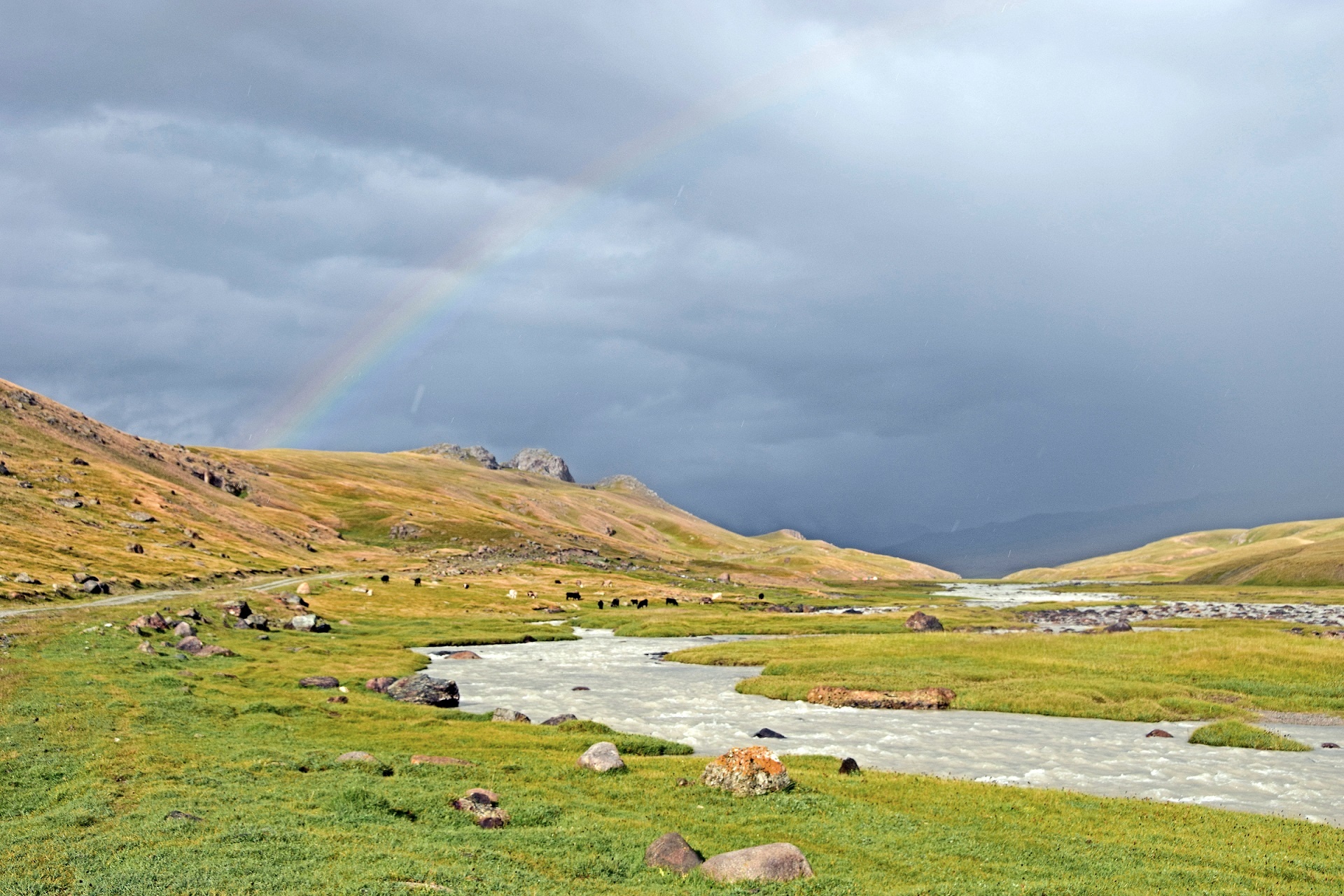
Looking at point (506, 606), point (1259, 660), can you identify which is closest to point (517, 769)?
point (1259, 660)

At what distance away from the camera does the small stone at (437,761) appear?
3019 centimetres

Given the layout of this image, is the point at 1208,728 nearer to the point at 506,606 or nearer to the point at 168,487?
the point at 506,606

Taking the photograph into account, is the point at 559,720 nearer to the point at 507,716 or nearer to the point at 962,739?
Answer: the point at 507,716

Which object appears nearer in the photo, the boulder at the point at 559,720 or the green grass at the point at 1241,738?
the green grass at the point at 1241,738

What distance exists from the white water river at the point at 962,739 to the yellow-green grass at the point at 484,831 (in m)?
4.94

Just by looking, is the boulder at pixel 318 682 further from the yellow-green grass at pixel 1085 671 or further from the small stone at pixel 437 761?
the yellow-green grass at pixel 1085 671

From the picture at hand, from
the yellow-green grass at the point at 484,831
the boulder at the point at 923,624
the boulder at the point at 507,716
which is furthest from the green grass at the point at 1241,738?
the boulder at the point at 923,624

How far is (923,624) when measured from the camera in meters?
102

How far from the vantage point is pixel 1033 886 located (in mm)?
18828

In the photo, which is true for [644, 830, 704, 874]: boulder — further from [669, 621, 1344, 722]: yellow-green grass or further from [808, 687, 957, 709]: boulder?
[669, 621, 1344, 722]: yellow-green grass

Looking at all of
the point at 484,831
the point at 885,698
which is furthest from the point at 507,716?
the point at 885,698

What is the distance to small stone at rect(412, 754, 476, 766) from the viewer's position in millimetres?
30188

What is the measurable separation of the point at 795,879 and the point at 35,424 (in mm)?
203540

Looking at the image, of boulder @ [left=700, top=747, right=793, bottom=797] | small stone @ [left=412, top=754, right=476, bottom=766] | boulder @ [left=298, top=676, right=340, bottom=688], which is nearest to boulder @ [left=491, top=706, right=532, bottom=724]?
small stone @ [left=412, top=754, right=476, bottom=766]
